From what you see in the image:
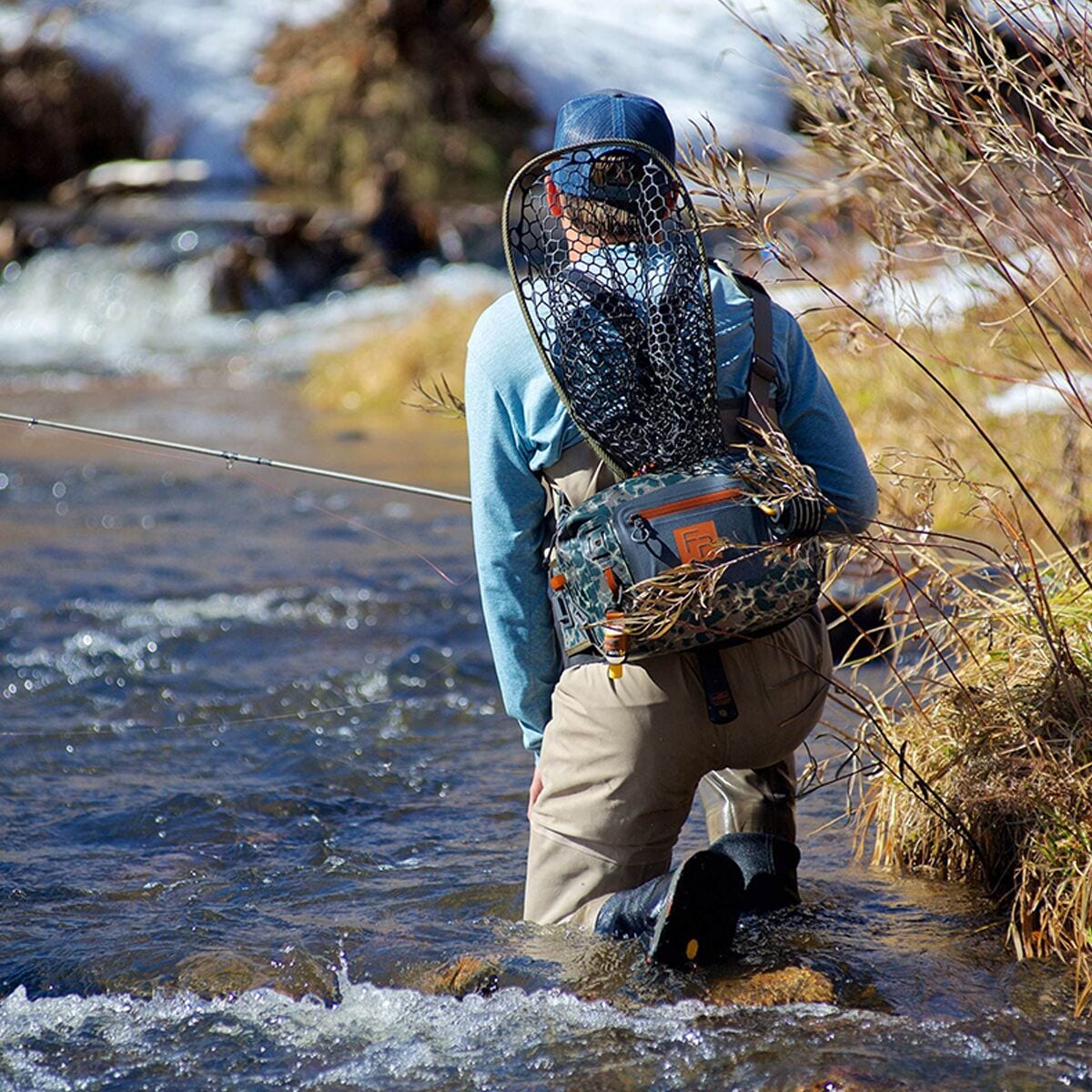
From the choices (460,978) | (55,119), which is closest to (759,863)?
(460,978)

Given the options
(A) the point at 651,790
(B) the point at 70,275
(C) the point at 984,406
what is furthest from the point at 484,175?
(A) the point at 651,790

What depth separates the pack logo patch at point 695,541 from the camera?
9.02ft

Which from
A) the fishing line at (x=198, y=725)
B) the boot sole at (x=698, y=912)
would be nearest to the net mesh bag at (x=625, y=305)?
the boot sole at (x=698, y=912)

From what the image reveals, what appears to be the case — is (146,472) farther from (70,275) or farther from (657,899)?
(70,275)

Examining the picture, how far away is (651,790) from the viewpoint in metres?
2.91

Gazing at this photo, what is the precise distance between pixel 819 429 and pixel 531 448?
0.59 m

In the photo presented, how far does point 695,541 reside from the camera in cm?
276

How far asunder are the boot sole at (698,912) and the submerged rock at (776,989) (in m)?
0.08

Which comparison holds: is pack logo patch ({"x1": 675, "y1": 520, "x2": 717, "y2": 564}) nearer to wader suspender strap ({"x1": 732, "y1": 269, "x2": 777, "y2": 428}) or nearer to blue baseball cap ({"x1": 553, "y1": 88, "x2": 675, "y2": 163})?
wader suspender strap ({"x1": 732, "y1": 269, "x2": 777, "y2": 428})

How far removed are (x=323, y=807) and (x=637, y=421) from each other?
2.04 metres

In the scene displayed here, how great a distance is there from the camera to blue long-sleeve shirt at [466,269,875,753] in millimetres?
2881

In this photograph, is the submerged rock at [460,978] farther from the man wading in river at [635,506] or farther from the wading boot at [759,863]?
the wading boot at [759,863]

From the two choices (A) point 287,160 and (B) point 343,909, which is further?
(A) point 287,160

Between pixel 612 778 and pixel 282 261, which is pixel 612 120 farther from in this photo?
pixel 282 261
